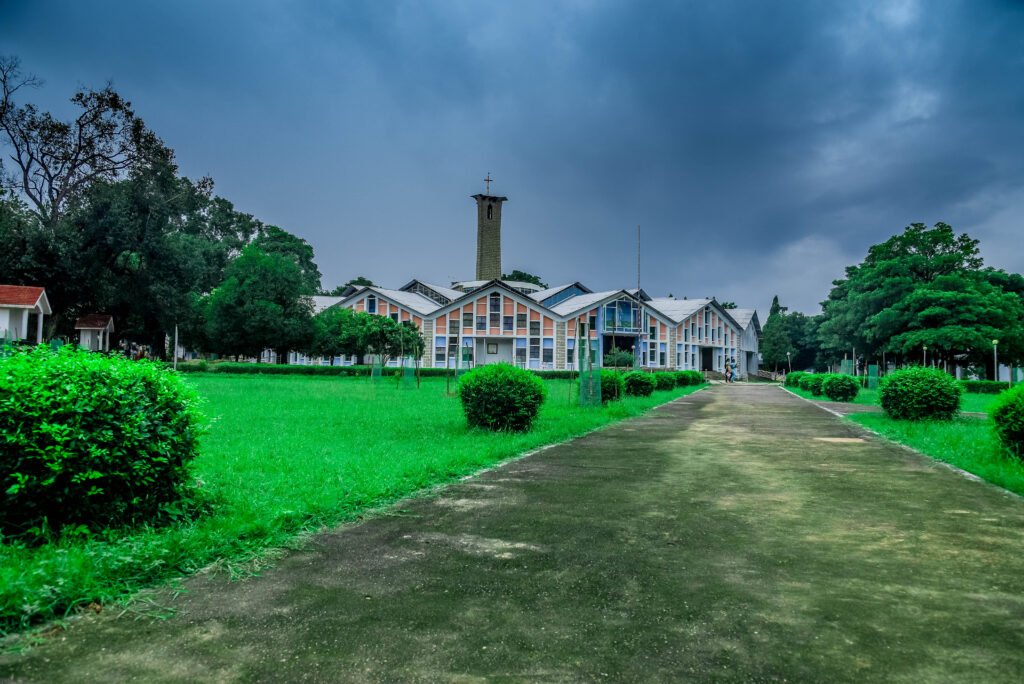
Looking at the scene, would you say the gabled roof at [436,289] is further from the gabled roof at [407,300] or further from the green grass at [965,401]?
the green grass at [965,401]

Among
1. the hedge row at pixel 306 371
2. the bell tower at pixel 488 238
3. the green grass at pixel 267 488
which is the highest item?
the bell tower at pixel 488 238

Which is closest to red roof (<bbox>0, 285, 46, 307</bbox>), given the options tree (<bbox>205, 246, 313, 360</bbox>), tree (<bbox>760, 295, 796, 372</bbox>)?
tree (<bbox>205, 246, 313, 360</bbox>)

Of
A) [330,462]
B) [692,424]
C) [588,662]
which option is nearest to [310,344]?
[692,424]

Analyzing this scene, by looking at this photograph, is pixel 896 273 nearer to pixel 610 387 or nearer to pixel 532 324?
pixel 532 324

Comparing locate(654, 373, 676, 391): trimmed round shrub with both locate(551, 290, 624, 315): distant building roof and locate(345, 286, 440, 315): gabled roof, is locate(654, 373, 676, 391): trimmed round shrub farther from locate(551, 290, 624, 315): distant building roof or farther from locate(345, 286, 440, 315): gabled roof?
locate(345, 286, 440, 315): gabled roof

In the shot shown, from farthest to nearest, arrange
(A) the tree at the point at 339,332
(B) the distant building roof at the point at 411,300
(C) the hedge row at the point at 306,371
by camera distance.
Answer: (B) the distant building roof at the point at 411,300 → (A) the tree at the point at 339,332 → (C) the hedge row at the point at 306,371

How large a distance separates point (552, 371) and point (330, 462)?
40.2 metres

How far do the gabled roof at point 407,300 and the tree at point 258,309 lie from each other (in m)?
10.9

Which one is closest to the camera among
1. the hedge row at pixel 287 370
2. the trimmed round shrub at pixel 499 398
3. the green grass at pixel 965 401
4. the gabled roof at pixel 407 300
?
the trimmed round shrub at pixel 499 398

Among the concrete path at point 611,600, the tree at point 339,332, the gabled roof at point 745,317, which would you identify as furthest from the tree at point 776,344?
the concrete path at point 611,600

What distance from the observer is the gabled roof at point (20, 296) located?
3288 cm

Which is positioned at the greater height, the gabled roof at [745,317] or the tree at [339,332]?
the gabled roof at [745,317]

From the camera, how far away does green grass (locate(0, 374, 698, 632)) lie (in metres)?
3.60

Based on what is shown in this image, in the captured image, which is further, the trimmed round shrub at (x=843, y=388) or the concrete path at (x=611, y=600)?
the trimmed round shrub at (x=843, y=388)
